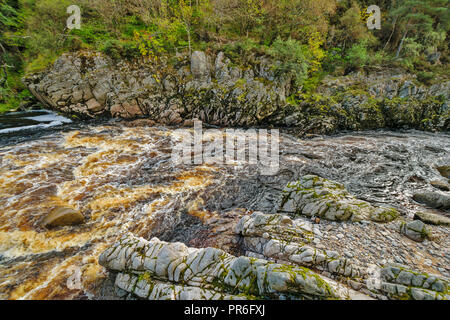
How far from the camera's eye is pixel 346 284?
4.79 meters

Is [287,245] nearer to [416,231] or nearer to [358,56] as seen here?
[416,231]

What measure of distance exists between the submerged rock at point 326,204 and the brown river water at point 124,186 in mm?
1245

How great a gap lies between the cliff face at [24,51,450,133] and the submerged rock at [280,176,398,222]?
12531mm

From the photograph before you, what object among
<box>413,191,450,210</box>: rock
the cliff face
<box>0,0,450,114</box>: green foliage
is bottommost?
<box>413,191,450,210</box>: rock

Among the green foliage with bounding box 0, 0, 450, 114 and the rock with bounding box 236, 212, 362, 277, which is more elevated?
the green foliage with bounding box 0, 0, 450, 114

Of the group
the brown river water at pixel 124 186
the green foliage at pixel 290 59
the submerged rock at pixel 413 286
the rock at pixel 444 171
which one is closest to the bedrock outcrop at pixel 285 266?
the submerged rock at pixel 413 286

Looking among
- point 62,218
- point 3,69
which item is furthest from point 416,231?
point 3,69

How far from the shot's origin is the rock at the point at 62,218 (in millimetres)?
7439

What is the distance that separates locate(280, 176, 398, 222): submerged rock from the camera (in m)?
7.35

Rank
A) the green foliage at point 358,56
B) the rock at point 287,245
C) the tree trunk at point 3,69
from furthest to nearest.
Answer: the green foliage at point 358,56, the tree trunk at point 3,69, the rock at point 287,245

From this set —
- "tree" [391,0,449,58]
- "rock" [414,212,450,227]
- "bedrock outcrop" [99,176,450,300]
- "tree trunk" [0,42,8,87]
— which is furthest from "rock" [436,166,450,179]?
"tree trunk" [0,42,8,87]

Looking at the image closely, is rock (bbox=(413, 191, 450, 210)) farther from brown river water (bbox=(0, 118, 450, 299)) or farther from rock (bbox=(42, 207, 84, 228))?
rock (bbox=(42, 207, 84, 228))

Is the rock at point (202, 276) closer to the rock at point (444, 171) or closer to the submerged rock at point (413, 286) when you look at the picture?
the submerged rock at point (413, 286)
